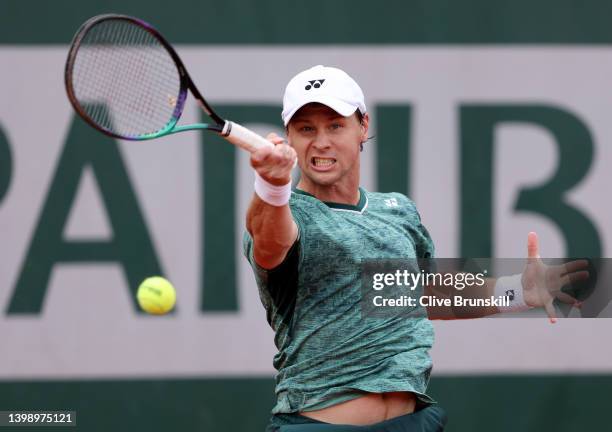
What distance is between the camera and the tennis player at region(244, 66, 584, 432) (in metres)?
3.11

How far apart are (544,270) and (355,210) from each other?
66 centimetres

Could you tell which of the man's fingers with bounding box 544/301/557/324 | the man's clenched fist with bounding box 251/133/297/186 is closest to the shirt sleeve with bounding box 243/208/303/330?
the man's clenched fist with bounding box 251/133/297/186

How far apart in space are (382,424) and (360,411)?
0.26 ft

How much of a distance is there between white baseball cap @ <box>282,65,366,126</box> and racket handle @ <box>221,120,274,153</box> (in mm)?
369

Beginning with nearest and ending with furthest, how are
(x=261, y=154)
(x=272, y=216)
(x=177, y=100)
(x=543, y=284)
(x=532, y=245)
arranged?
1. (x=261, y=154)
2. (x=272, y=216)
3. (x=177, y=100)
4. (x=532, y=245)
5. (x=543, y=284)

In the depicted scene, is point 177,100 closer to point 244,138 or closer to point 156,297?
point 244,138

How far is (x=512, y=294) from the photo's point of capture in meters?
3.55

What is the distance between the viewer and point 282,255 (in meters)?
3.00

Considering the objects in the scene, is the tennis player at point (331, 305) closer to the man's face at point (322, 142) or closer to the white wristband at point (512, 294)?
the man's face at point (322, 142)

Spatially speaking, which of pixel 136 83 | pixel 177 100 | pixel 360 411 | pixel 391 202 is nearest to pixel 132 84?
pixel 136 83

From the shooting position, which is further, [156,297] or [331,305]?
[156,297]

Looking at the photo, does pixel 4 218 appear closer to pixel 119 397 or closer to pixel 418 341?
pixel 119 397

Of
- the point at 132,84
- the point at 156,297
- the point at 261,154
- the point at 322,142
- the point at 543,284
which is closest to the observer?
the point at 261,154
